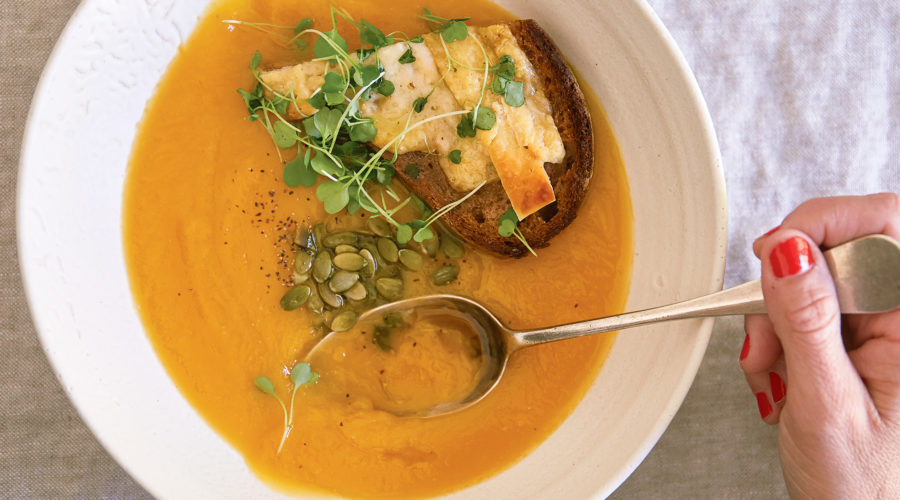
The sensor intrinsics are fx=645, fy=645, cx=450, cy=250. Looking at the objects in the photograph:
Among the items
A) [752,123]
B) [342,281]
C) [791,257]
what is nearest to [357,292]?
[342,281]

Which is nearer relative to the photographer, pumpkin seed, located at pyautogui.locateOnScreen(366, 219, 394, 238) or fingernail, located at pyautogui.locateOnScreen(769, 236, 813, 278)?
fingernail, located at pyautogui.locateOnScreen(769, 236, 813, 278)

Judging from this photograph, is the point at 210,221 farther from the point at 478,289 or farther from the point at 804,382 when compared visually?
the point at 804,382

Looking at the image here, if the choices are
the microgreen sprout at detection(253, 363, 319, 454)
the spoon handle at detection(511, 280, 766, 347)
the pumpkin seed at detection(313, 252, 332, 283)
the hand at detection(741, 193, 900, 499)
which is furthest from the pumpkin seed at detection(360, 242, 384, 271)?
the hand at detection(741, 193, 900, 499)

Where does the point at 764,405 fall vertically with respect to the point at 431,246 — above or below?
below

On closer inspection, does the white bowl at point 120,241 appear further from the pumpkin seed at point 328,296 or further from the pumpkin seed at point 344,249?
the pumpkin seed at point 344,249

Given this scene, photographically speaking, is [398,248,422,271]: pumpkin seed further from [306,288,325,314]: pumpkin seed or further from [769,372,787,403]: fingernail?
[769,372,787,403]: fingernail

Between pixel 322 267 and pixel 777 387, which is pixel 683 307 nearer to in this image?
pixel 777 387

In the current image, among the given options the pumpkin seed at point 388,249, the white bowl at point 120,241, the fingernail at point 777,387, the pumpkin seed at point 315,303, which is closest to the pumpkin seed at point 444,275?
the pumpkin seed at point 388,249
